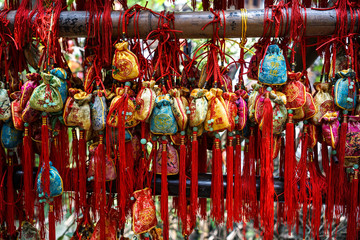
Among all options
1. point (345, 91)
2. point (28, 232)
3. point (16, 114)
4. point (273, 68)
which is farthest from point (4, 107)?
point (345, 91)

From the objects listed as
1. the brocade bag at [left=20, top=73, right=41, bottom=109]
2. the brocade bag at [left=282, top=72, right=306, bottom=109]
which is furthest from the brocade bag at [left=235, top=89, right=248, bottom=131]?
the brocade bag at [left=20, top=73, right=41, bottom=109]

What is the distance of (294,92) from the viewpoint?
0.99m

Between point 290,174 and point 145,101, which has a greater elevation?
point 145,101

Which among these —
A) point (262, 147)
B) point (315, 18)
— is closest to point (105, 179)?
point (262, 147)

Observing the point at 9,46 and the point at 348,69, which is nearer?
the point at 348,69

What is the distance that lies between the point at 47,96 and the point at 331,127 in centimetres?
80

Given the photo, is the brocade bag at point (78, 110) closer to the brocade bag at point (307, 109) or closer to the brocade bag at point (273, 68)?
the brocade bag at point (273, 68)

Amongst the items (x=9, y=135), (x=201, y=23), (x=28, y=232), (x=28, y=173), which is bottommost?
(x=28, y=232)

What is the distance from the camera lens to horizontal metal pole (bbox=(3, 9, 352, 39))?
3.22ft

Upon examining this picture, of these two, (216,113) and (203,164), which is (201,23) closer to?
(216,113)

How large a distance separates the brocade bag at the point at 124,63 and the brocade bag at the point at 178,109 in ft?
0.39

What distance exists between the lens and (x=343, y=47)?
1.05 m

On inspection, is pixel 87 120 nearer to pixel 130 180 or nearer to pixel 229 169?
pixel 130 180

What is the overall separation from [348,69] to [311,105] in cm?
14
